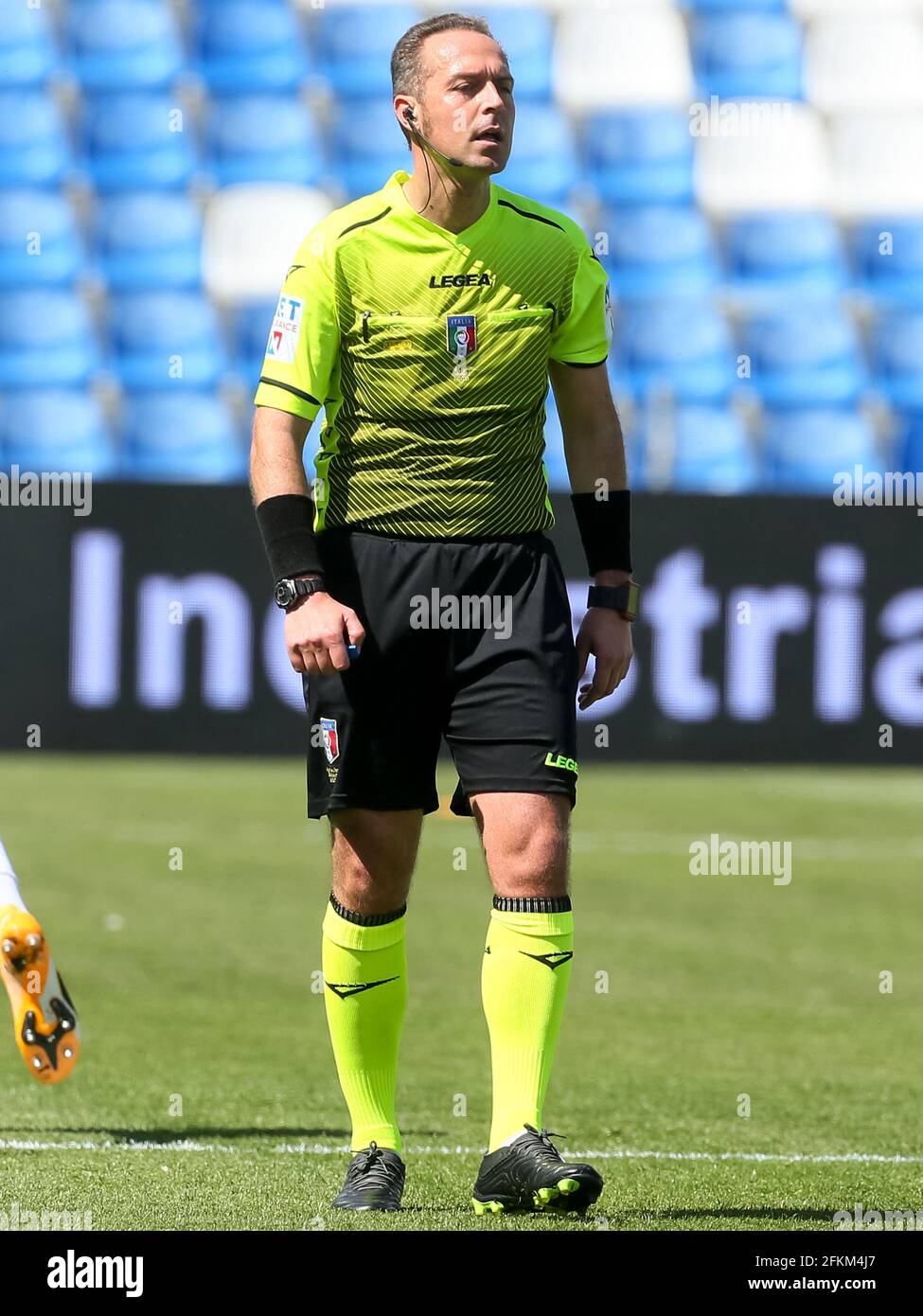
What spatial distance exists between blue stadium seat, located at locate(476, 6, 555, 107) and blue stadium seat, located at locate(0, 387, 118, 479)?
5.01 m

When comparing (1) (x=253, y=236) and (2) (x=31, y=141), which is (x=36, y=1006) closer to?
(1) (x=253, y=236)

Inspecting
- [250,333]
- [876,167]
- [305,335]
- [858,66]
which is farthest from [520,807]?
[858,66]

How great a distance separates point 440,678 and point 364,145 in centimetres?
1524

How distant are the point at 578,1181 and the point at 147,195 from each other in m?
15.5

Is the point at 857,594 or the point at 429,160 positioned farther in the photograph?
the point at 857,594

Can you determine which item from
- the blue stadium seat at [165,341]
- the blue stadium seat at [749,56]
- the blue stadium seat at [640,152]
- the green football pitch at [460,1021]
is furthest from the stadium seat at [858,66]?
the green football pitch at [460,1021]

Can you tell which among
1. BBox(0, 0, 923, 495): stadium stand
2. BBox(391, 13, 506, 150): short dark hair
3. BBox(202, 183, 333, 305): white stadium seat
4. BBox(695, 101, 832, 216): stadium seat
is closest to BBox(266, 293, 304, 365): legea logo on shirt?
BBox(391, 13, 506, 150): short dark hair

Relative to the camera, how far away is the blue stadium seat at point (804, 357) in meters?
17.6

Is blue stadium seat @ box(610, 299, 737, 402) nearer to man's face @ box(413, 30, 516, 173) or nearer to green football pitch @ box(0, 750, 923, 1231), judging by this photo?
green football pitch @ box(0, 750, 923, 1231)

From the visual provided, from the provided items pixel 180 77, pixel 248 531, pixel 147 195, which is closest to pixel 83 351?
pixel 147 195

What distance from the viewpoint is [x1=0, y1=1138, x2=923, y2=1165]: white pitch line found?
455 centimetres
